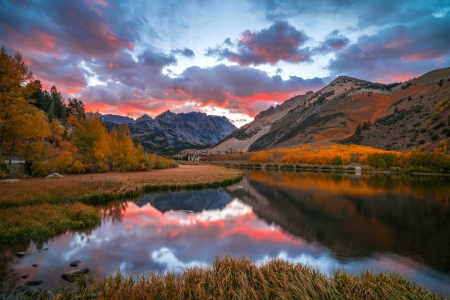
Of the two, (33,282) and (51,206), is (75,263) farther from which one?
(51,206)

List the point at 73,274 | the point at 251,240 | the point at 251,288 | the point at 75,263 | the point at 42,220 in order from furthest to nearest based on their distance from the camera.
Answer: the point at 251,240, the point at 42,220, the point at 75,263, the point at 73,274, the point at 251,288

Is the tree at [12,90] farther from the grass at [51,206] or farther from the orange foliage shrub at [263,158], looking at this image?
the orange foliage shrub at [263,158]

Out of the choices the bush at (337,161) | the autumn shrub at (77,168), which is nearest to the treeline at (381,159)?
the bush at (337,161)

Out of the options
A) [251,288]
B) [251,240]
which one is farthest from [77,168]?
[251,288]

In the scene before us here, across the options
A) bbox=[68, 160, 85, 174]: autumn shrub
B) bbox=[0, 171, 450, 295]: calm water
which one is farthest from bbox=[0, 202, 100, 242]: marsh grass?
bbox=[68, 160, 85, 174]: autumn shrub

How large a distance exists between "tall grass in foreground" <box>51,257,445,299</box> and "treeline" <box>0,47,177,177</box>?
27.8 m

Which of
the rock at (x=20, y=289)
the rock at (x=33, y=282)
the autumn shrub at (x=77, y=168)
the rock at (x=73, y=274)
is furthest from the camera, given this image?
the autumn shrub at (x=77, y=168)

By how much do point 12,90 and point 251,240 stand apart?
1181 inches

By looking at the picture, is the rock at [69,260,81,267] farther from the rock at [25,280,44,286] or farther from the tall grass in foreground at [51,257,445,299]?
the tall grass in foreground at [51,257,445,299]

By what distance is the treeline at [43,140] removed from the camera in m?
26.6

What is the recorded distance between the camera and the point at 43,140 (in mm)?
50594

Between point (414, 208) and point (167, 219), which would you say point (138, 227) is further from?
point (414, 208)

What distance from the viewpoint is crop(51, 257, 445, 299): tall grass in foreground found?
7.48m

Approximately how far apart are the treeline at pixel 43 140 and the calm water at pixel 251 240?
16729 mm
